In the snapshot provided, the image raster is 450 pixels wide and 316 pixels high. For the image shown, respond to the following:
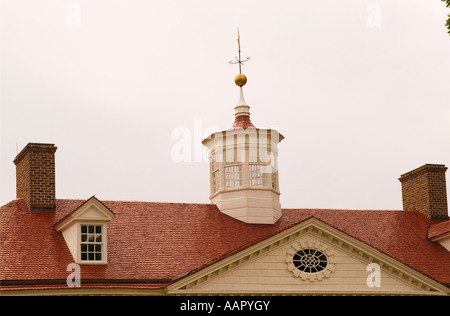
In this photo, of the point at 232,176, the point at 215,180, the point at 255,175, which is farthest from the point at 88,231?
the point at 255,175

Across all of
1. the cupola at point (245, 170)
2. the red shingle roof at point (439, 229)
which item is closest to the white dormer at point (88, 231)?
the cupola at point (245, 170)

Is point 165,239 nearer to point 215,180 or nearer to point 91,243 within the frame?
point 91,243

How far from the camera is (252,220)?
36.8 m

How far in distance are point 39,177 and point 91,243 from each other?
3.97 m

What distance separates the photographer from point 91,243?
31688 millimetres

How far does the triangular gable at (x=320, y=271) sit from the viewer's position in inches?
1249

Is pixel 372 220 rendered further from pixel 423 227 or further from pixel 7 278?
pixel 7 278

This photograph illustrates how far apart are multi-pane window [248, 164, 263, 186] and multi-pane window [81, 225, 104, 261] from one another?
25.7 feet

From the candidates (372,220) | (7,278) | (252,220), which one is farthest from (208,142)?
(7,278)

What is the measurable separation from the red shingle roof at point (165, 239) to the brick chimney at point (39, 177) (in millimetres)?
336

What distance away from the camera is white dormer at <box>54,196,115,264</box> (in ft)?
103

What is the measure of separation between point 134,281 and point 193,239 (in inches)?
150

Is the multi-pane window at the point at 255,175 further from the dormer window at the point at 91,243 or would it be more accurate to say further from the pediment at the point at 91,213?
the dormer window at the point at 91,243
